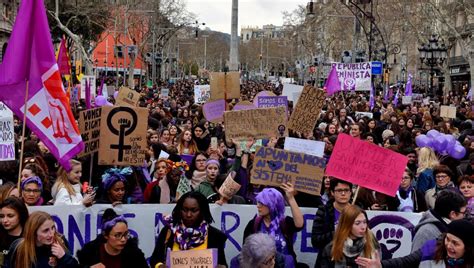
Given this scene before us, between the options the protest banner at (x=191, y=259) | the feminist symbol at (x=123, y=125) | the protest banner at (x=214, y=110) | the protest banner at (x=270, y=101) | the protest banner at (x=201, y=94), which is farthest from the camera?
the protest banner at (x=201, y=94)

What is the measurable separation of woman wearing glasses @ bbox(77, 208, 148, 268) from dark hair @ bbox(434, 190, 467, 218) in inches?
83.9

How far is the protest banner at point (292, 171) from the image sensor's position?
6.41 m

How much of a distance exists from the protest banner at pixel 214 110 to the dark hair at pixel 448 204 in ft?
22.4

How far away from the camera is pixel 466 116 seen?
18.9 m

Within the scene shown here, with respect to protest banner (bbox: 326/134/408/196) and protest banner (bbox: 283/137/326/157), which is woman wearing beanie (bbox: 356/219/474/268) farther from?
protest banner (bbox: 283/137/326/157)

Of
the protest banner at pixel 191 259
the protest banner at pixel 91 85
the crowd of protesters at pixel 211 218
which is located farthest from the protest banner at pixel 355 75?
the protest banner at pixel 191 259

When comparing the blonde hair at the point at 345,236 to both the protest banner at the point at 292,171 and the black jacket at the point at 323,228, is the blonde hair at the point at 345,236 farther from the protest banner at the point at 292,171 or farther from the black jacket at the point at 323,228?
the protest banner at the point at 292,171

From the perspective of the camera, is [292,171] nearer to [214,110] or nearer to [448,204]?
[448,204]

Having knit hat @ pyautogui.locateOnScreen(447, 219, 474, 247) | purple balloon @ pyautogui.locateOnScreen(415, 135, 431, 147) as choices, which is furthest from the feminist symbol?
purple balloon @ pyautogui.locateOnScreen(415, 135, 431, 147)

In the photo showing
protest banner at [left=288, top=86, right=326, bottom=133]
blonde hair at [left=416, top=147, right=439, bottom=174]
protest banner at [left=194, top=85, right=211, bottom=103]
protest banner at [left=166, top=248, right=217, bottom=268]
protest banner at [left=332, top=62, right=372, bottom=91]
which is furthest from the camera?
protest banner at [left=332, top=62, right=372, bottom=91]

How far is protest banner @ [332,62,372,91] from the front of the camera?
21719 millimetres

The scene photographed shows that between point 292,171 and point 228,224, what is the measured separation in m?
0.75

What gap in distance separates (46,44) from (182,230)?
8.26ft

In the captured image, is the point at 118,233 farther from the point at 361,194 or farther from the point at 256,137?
the point at 256,137
